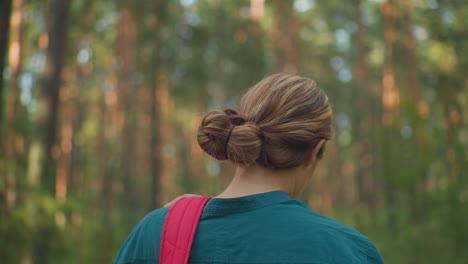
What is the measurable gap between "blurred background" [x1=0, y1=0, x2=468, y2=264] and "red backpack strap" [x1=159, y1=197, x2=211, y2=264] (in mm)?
428

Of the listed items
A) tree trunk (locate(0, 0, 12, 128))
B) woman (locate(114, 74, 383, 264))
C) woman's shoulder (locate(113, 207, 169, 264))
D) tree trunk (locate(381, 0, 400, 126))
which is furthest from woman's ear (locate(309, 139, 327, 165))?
tree trunk (locate(381, 0, 400, 126))

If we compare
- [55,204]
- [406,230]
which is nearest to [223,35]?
[406,230]

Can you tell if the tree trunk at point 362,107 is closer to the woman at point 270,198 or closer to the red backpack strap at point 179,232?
the woman at point 270,198

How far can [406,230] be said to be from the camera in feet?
24.9

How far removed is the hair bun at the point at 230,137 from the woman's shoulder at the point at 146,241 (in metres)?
0.26

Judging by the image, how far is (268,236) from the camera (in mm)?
1277

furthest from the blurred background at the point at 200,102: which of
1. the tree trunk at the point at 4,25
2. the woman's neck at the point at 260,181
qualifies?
the woman's neck at the point at 260,181

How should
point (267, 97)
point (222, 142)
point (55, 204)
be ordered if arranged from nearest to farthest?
point (267, 97) < point (222, 142) < point (55, 204)

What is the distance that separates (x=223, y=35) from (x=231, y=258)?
1815 cm

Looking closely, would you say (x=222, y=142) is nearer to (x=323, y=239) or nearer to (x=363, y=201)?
(x=323, y=239)

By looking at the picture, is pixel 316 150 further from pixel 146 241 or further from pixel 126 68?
pixel 126 68

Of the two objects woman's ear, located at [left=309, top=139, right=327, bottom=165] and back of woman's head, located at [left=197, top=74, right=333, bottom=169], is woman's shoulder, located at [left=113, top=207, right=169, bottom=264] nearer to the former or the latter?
back of woman's head, located at [left=197, top=74, right=333, bottom=169]

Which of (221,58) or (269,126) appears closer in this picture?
(269,126)

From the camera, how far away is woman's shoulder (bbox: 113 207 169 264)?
1.40m
